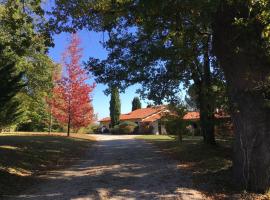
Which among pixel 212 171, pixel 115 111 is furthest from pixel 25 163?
pixel 115 111

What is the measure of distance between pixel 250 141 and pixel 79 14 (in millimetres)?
7814

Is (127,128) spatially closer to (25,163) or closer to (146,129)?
(146,129)

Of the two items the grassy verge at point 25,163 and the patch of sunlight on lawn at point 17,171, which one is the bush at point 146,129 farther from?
the patch of sunlight on lawn at point 17,171

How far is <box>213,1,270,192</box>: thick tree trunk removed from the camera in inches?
414

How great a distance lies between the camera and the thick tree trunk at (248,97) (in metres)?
10.5

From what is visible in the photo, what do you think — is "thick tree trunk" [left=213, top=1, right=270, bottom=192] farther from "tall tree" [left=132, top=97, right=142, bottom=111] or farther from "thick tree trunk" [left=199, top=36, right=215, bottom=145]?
"tall tree" [left=132, top=97, right=142, bottom=111]

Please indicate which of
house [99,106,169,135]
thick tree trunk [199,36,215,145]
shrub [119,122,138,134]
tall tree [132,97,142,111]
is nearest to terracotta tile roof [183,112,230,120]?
thick tree trunk [199,36,215,145]

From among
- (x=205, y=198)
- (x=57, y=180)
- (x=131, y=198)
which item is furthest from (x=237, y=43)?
(x=57, y=180)

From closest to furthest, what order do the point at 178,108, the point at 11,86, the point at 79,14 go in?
the point at 79,14 → the point at 11,86 → the point at 178,108

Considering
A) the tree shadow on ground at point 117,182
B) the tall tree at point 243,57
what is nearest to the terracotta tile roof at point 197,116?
the tree shadow on ground at point 117,182

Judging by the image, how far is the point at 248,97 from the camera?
1082 cm

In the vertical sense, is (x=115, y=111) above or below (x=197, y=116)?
above

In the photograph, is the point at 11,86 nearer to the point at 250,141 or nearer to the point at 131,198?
the point at 131,198

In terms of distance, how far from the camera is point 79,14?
563 inches
